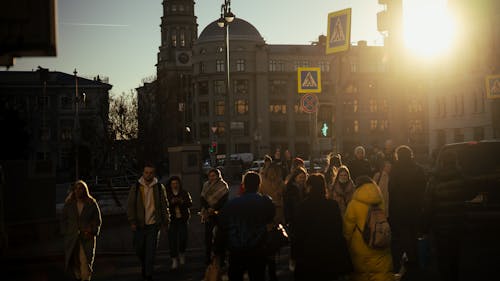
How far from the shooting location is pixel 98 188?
25531 millimetres

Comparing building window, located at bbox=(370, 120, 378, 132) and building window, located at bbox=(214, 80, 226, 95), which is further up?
building window, located at bbox=(214, 80, 226, 95)

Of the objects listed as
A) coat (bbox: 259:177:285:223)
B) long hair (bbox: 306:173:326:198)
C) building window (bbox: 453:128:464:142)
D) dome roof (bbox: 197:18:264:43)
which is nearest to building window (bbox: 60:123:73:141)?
dome roof (bbox: 197:18:264:43)

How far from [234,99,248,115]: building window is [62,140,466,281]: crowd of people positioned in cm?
8248

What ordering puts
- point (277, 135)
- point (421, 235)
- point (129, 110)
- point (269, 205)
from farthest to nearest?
point (277, 135)
point (129, 110)
point (421, 235)
point (269, 205)

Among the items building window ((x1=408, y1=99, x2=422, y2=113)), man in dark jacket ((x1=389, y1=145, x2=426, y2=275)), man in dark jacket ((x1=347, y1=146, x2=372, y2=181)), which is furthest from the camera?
building window ((x1=408, y1=99, x2=422, y2=113))

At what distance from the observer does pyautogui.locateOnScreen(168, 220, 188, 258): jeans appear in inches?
474

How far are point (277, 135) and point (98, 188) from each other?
7315 centimetres

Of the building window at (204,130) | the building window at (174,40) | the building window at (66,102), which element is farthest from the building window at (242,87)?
the building window at (174,40)

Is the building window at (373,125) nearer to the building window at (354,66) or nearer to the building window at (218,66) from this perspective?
the building window at (354,66)

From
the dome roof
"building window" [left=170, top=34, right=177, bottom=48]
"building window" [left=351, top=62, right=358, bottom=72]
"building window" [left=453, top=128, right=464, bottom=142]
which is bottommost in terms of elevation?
"building window" [left=453, top=128, right=464, bottom=142]

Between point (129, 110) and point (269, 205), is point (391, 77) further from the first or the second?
point (129, 110)

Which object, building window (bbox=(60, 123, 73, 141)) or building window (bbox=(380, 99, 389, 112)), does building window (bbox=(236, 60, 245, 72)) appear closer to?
building window (bbox=(380, 99, 389, 112))

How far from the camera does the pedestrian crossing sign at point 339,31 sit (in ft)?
52.0

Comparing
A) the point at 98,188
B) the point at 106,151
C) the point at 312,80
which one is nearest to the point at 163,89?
the point at 106,151
